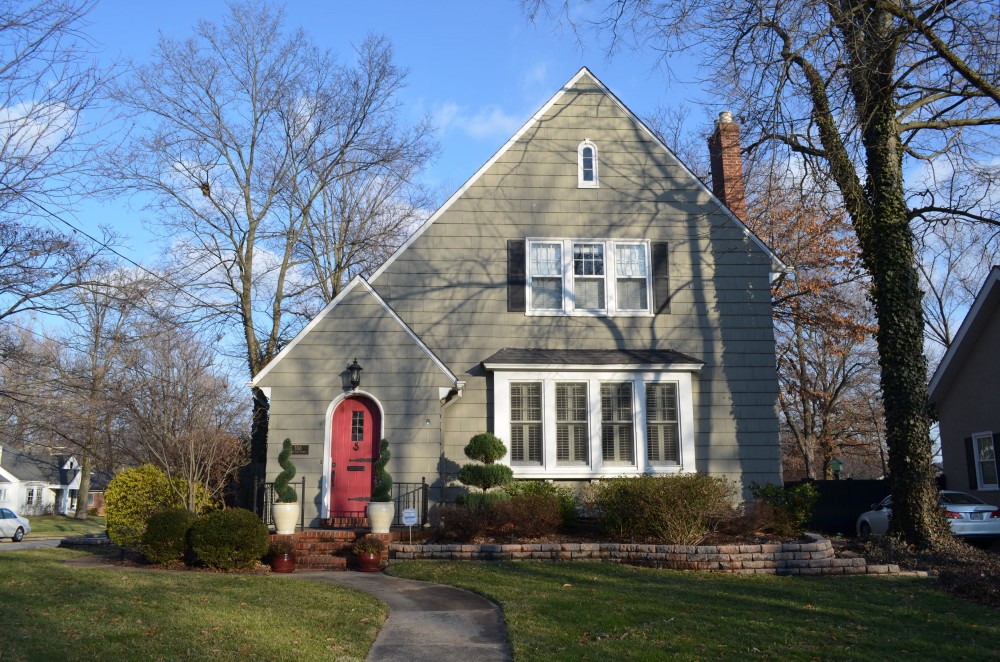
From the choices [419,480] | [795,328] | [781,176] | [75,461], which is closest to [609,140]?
[781,176]

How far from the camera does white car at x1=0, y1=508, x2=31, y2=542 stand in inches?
1107

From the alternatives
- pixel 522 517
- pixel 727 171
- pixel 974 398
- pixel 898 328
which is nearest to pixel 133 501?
pixel 522 517

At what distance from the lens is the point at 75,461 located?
55969 mm

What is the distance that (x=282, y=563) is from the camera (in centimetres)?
1142

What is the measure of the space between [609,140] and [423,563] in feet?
30.4

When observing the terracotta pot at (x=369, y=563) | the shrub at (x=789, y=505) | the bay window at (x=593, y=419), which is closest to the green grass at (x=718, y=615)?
the terracotta pot at (x=369, y=563)

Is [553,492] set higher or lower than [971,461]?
lower

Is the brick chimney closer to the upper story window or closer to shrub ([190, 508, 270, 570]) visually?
the upper story window

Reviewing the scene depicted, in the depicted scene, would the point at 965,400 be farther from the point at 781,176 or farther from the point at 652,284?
the point at 781,176

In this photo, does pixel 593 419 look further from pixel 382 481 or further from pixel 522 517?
pixel 382 481

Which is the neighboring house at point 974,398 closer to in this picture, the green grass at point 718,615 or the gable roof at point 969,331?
the gable roof at point 969,331

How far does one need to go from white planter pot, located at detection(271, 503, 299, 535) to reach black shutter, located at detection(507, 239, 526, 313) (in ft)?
18.2

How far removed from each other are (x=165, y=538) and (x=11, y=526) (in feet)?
72.1

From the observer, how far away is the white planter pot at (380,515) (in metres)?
12.2
